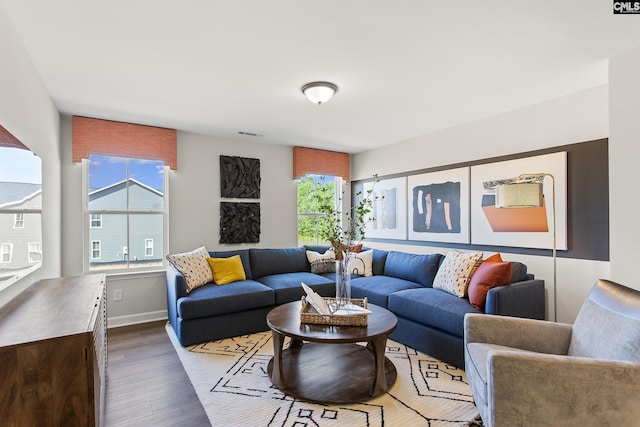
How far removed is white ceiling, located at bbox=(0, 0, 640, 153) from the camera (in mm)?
1785

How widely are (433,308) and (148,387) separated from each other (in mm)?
2336

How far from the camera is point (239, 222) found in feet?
14.9

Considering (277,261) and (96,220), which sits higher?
(96,220)

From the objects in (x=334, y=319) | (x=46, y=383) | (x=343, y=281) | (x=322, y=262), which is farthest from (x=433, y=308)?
(x=46, y=383)

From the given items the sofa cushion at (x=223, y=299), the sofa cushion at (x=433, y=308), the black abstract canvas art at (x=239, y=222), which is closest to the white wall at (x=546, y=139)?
the sofa cushion at (x=433, y=308)

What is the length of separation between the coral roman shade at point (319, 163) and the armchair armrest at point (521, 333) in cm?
348

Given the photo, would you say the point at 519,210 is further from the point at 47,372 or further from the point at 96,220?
A: the point at 96,220

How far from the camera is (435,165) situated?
14.0 feet

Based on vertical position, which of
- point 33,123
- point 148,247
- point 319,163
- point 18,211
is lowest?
point 148,247

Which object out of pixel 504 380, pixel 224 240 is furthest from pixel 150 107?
pixel 504 380

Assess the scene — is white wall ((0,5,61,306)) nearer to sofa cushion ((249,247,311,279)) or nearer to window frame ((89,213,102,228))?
window frame ((89,213,102,228))

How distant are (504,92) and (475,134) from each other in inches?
34.7

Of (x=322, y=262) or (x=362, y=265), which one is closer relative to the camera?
(x=362, y=265)

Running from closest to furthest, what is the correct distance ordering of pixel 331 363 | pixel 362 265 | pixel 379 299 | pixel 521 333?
1. pixel 521 333
2. pixel 331 363
3. pixel 379 299
4. pixel 362 265
